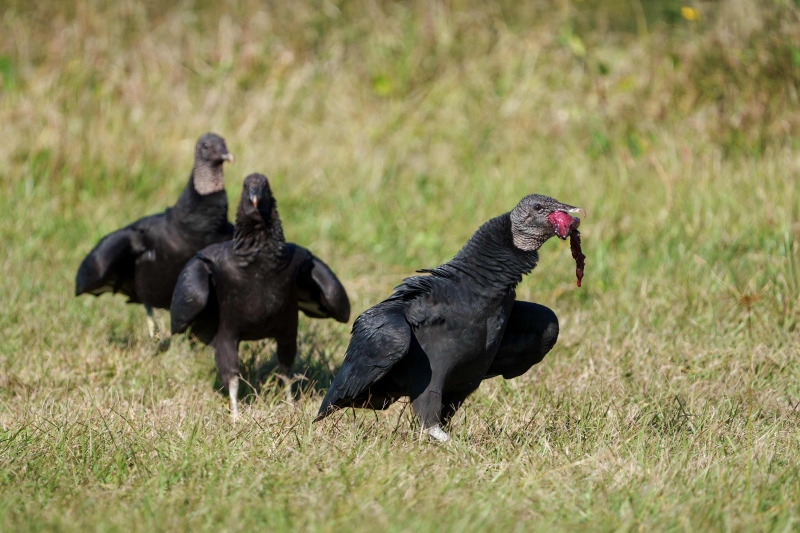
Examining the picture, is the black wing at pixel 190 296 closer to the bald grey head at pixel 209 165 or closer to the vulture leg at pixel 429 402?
the bald grey head at pixel 209 165

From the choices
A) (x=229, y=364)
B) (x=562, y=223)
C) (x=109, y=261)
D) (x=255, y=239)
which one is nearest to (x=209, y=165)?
(x=109, y=261)

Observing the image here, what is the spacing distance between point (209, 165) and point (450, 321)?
2.14 meters

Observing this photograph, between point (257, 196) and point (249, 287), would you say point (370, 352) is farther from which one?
point (257, 196)

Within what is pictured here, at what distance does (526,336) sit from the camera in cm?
359

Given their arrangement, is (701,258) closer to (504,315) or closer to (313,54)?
(504,315)

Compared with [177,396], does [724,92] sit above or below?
above

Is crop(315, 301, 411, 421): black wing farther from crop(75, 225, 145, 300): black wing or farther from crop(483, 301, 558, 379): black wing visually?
crop(75, 225, 145, 300): black wing

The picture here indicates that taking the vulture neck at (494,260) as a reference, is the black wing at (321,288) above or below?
below

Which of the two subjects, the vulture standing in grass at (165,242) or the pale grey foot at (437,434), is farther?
the vulture standing in grass at (165,242)

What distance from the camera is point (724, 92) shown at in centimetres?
727

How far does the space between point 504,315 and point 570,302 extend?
2.17 m

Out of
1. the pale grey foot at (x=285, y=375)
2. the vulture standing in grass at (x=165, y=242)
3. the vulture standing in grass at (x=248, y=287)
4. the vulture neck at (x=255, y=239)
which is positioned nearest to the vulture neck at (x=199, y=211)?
the vulture standing in grass at (x=165, y=242)

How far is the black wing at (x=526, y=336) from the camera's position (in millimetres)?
3545

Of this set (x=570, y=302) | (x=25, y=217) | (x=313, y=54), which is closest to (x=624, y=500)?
(x=570, y=302)
